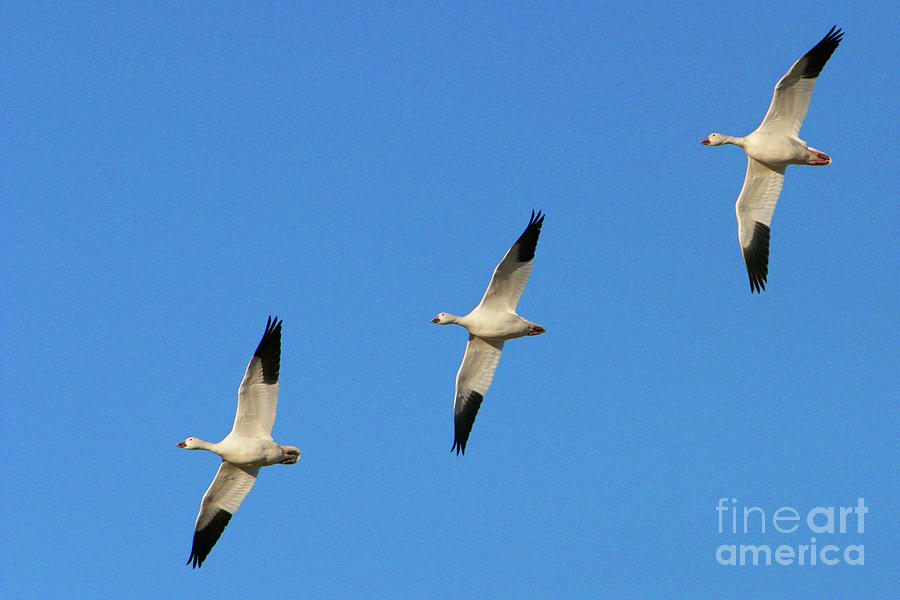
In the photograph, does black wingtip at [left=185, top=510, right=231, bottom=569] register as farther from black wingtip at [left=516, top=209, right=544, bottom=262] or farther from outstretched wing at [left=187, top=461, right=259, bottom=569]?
black wingtip at [left=516, top=209, right=544, bottom=262]

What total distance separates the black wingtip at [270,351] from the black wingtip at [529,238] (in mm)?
4172

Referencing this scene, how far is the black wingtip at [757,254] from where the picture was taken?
21.5m

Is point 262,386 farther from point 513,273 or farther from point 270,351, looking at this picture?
point 513,273

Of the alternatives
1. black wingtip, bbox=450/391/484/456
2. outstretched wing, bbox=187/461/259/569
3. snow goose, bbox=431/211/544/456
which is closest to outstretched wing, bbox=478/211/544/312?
snow goose, bbox=431/211/544/456

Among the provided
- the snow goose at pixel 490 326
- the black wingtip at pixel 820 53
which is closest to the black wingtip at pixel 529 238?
Answer: the snow goose at pixel 490 326

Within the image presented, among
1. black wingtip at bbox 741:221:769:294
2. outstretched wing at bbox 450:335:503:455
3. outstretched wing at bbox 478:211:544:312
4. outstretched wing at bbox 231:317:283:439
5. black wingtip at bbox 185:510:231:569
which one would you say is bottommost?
black wingtip at bbox 185:510:231:569

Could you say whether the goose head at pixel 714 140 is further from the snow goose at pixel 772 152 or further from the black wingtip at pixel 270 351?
the black wingtip at pixel 270 351

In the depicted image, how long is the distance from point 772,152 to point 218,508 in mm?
11206

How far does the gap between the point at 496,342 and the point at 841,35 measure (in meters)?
7.81

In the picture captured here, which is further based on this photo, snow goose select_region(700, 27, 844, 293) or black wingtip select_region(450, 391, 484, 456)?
black wingtip select_region(450, 391, 484, 456)

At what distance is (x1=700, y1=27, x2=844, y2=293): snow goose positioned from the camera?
795 inches

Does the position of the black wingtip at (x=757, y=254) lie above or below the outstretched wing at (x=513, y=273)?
above

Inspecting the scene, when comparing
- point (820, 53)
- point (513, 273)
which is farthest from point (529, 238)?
point (820, 53)

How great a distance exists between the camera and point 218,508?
67.5 feet
